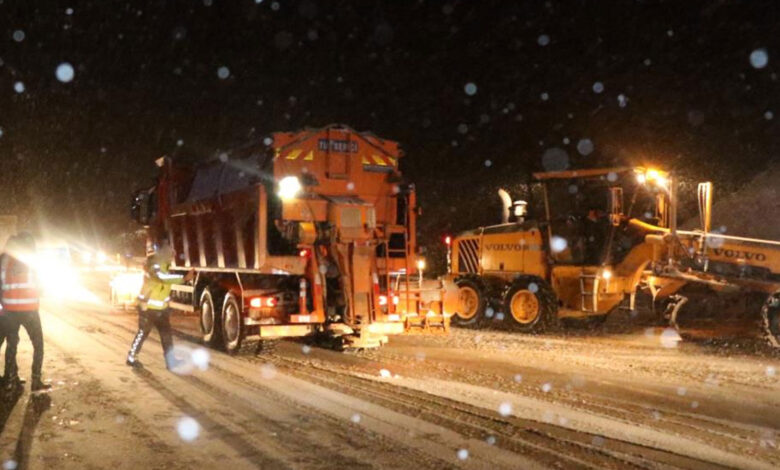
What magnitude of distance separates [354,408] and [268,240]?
4.75 meters

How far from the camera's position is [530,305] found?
16.5m

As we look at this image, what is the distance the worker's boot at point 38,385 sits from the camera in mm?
9023

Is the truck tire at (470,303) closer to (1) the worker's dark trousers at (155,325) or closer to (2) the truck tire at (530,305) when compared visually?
(2) the truck tire at (530,305)

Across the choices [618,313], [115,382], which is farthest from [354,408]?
[618,313]

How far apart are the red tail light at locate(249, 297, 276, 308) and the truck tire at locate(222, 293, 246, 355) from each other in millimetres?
378

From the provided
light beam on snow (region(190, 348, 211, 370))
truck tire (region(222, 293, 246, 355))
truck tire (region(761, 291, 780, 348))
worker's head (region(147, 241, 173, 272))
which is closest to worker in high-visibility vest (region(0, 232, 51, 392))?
worker's head (region(147, 241, 173, 272))

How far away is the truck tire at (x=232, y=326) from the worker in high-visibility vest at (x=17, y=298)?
3500 mm

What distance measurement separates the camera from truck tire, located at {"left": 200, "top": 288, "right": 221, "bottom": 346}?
13.6 meters

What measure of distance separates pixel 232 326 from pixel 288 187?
2523 mm

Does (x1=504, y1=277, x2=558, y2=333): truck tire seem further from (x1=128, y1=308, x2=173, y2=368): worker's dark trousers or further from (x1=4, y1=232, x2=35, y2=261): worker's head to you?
(x1=4, y1=232, x2=35, y2=261): worker's head

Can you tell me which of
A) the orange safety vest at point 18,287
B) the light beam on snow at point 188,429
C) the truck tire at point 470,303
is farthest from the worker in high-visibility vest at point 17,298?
the truck tire at point 470,303

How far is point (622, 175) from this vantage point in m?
15.0

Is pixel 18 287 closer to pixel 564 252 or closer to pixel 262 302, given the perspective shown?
pixel 262 302

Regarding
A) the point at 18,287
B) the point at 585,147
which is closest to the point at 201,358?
the point at 18,287
